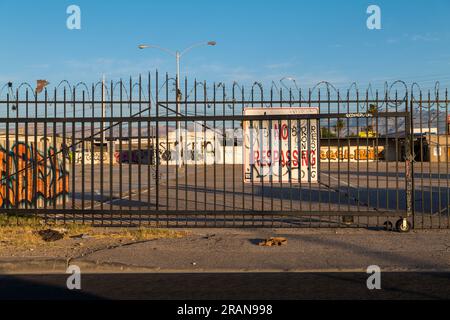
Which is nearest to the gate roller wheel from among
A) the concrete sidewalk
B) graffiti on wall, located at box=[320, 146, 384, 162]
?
the concrete sidewalk

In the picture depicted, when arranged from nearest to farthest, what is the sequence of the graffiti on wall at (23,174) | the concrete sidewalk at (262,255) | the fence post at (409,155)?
1. the concrete sidewalk at (262,255)
2. the fence post at (409,155)
3. the graffiti on wall at (23,174)

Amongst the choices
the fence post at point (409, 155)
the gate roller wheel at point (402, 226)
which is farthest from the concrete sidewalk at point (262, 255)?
the fence post at point (409, 155)

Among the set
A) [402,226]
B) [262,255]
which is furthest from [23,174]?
[402,226]

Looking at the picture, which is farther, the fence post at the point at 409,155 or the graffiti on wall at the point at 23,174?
the graffiti on wall at the point at 23,174

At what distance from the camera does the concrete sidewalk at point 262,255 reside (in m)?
7.81

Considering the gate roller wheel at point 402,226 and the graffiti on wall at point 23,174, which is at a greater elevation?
the graffiti on wall at point 23,174

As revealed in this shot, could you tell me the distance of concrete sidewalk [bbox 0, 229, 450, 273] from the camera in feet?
25.6

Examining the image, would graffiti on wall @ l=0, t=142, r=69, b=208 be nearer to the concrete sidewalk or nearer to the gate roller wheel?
the concrete sidewalk

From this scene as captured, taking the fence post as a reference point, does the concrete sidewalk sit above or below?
below

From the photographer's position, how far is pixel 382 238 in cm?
1005

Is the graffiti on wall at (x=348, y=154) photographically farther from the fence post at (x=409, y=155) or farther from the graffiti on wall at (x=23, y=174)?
the graffiti on wall at (x=23, y=174)

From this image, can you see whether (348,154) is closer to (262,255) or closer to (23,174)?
(262,255)
